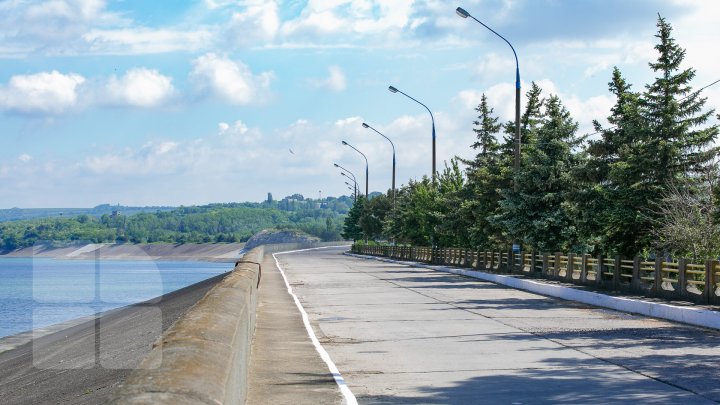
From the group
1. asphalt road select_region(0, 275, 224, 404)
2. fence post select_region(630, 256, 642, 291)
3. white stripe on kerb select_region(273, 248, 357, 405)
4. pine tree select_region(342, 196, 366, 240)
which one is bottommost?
asphalt road select_region(0, 275, 224, 404)

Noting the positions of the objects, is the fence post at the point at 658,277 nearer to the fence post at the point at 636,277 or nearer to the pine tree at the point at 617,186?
the fence post at the point at 636,277

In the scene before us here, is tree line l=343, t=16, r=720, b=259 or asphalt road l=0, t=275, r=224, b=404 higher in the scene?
tree line l=343, t=16, r=720, b=259

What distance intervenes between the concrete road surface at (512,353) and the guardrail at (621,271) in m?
2.07

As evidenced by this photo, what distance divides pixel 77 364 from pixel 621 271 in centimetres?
1643

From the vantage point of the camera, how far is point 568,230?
137 feet

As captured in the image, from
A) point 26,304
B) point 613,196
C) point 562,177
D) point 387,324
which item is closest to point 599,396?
point 387,324

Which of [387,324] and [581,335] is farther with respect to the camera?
[387,324]

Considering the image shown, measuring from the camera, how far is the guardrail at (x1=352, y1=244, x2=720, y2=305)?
2378 centimetres

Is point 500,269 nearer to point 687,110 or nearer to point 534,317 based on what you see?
point 687,110

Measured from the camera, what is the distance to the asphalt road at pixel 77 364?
59.2ft

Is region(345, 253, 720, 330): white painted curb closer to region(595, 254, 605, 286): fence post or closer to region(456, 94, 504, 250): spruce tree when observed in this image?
region(595, 254, 605, 286): fence post

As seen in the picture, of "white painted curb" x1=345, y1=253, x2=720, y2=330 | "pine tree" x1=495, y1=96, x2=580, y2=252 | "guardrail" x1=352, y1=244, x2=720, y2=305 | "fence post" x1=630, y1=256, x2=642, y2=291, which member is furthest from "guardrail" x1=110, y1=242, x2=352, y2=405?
"pine tree" x1=495, y1=96, x2=580, y2=252

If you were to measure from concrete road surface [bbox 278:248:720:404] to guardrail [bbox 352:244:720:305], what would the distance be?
207 cm

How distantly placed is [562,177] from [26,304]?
146ft
